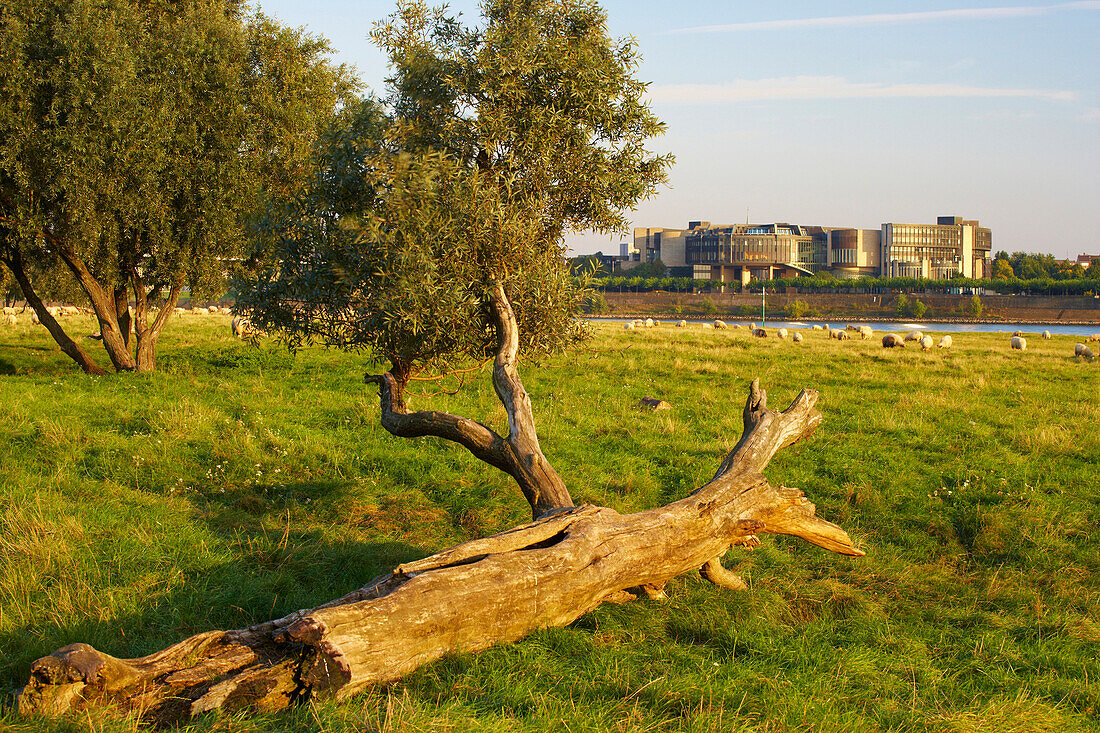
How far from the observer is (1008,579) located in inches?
373

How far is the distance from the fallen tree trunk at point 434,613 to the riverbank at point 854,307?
398 feet

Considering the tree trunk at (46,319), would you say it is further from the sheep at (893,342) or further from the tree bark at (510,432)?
the sheep at (893,342)

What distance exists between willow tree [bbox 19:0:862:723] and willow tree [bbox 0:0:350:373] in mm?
6752

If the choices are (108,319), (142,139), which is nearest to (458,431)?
(142,139)

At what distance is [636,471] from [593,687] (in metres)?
6.78

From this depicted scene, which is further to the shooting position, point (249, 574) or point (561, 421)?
point (561, 421)

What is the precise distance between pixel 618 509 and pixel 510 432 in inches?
126

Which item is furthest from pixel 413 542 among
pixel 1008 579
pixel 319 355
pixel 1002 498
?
pixel 319 355

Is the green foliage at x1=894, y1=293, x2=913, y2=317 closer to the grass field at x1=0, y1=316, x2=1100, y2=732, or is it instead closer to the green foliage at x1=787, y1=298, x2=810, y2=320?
the green foliage at x1=787, y1=298, x2=810, y2=320

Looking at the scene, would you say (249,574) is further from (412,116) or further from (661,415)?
(661,415)

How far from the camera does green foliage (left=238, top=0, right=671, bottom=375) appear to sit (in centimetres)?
820

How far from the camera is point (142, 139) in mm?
17469

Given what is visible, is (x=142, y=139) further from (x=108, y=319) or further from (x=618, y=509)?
(x=618, y=509)

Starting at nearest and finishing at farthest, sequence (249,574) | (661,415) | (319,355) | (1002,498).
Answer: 1. (249,574)
2. (1002,498)
3. (661,415)
4. (319,355)
